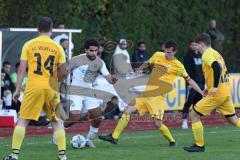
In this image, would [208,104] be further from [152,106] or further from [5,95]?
[5,95]

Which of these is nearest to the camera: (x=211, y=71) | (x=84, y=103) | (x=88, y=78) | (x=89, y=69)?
(x=211, y=71)

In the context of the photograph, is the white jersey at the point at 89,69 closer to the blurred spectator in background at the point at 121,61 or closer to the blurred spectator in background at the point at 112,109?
the blurred spectator in background at the point at 112,109

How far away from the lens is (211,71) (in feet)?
50.9

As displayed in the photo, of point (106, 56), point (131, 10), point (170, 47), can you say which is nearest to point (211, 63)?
point (170, 47)

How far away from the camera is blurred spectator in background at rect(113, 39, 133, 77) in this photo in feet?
80.6

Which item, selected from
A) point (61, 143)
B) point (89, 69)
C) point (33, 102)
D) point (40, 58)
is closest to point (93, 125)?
point (89, 69)

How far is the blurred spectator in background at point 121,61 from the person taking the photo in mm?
24562

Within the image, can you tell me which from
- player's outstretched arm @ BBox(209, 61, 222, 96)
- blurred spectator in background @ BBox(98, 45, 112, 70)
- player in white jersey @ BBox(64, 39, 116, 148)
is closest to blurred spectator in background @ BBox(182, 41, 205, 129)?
blurred spectator in background @ BBox(98, 45, 112, 70)

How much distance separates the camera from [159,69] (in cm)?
1822

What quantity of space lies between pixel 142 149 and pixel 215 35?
12.9 metres

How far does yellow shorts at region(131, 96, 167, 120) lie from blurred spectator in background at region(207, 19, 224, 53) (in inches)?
423

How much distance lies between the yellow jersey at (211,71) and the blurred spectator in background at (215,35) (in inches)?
483

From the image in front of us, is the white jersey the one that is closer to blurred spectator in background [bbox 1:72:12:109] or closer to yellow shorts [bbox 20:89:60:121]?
yellow shorts [bbox 20:89:60:121]

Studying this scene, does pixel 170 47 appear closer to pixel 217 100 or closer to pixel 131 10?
pixel 217 100
